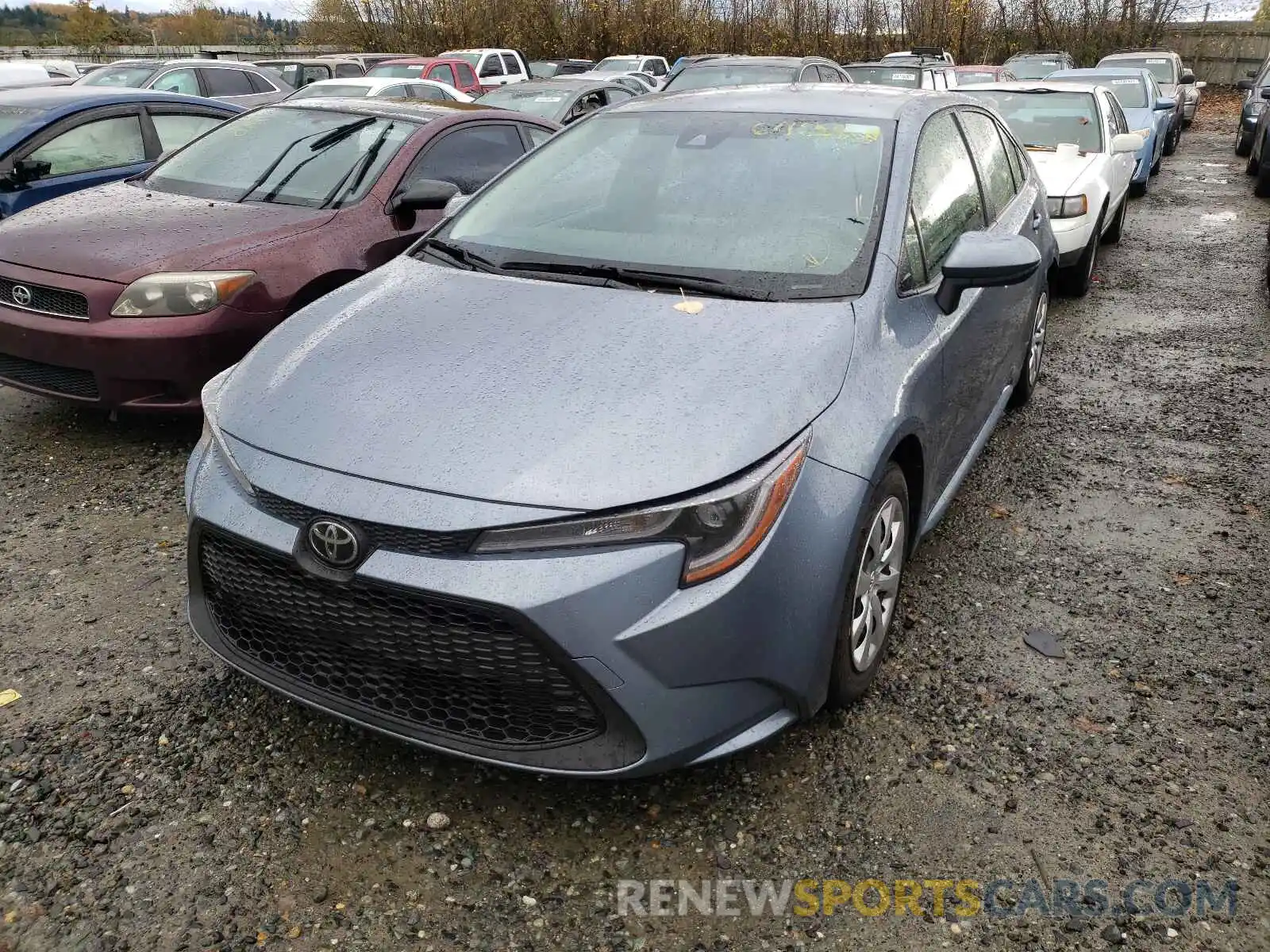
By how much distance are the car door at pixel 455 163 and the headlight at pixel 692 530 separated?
3250mm

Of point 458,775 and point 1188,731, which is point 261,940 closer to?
point 458,775

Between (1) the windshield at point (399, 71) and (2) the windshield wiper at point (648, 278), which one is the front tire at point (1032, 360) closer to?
(2) the windshield wiper at point (648, 278)

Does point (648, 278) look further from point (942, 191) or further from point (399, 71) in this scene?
point (399, 71)

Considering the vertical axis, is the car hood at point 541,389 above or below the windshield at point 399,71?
below

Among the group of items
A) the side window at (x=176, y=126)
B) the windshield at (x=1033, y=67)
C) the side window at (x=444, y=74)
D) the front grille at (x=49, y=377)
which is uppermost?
the side window at (x=444, y=74)

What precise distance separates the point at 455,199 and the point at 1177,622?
3104 millimetres

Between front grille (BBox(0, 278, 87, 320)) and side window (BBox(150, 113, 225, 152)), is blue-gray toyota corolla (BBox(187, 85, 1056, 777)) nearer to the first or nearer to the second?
front grille (BBox(0, 278, 87, 320))

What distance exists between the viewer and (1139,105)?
42.2ft

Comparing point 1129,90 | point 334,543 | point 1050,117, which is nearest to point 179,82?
point 1050,117

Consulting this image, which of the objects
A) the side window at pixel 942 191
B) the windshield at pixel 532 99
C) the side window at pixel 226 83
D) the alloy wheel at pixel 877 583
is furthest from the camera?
the side window at pixel 226 83

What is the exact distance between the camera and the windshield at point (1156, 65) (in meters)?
18.9

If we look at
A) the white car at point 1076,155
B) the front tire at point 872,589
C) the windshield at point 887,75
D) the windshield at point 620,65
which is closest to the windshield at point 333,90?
the white car at point 1076,155

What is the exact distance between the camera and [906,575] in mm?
3691

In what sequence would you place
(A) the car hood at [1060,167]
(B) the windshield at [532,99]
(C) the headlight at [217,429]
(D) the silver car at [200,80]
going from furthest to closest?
(D) the silver car at [200,80] < (B) the windshield at [532,99] < (A) the car hood at [1060,167] < (C) the headlight at [217,429]
